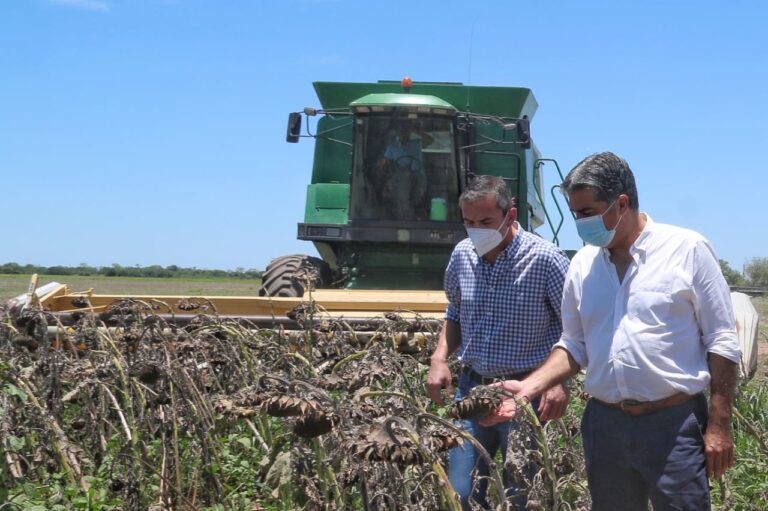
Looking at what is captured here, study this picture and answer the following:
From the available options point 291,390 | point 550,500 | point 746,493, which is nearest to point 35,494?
point 291,390

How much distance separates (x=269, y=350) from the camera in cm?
519

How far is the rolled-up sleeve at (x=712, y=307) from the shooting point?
10.3 ft

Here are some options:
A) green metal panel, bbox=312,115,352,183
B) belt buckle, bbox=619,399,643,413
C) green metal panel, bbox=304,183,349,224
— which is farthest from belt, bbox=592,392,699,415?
green metal panel, bbox=312,115,352,183

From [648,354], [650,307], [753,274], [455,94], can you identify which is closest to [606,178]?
[650,307]

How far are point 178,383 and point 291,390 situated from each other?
124 centimetres

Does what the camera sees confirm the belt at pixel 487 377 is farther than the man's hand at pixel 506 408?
Yes

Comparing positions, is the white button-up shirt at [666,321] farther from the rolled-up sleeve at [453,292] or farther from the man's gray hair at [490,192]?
the rolled-up sleeve at [453,292]

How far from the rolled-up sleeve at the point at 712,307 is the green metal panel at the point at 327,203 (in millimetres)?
8102

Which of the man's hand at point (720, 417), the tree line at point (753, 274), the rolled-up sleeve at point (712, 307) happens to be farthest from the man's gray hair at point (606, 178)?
the tree line at point (753, 274)

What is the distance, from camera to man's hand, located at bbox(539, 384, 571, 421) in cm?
361

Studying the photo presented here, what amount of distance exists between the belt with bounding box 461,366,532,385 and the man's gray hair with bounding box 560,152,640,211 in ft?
3.29

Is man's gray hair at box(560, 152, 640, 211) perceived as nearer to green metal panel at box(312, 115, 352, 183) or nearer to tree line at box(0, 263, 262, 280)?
green metal panel at box(312, 115, 352, 183)

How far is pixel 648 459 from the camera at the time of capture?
3.24 metres

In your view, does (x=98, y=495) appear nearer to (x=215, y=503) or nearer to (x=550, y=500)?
(x=215, y=503)
